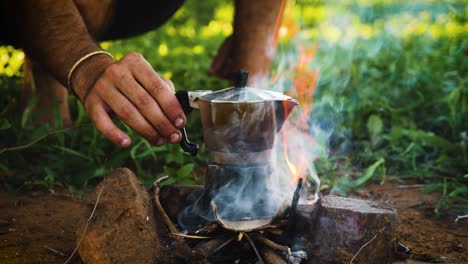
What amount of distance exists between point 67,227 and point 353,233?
1.25m

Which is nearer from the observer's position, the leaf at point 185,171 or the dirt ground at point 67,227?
the dirt ground at point 67,227

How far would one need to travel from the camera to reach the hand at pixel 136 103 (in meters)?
1.75

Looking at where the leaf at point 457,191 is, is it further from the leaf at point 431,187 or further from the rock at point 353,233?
the rock at point 353,233

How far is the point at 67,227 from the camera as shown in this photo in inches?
86.0

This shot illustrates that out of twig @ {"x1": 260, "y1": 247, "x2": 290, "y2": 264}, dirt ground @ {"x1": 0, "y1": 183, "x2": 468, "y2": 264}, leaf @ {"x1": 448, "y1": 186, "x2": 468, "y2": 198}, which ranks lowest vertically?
dirt ground @ {"x1": 0, "y1": 183, "x2": 468, "y2": 264}

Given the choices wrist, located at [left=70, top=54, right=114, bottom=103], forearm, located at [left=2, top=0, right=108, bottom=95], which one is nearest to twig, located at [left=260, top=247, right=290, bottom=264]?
wrist, located at [left=70, top=54, right=114, bottom=103]

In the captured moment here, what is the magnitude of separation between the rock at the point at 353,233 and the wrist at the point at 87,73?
3.18 ft

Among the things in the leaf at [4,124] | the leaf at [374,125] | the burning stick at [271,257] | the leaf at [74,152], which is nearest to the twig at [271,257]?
the burning stick at [271,257]

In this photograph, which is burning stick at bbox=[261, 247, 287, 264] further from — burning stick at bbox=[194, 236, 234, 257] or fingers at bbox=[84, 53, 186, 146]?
fingers at bbox=[84, 53, 186, 146]

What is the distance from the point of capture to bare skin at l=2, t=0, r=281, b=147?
1.76 metres

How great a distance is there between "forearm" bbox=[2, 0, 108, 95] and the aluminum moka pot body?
623 mm

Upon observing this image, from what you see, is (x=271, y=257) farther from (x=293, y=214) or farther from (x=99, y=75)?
(x=99, y=75)

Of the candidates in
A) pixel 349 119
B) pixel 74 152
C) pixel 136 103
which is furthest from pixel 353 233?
pixel 349 119

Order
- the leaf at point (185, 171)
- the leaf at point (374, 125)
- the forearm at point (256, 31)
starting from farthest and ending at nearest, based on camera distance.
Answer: the leaf at point (374, 125) → the forearm at point (256, 31) → the leaf at point (185, 171)
